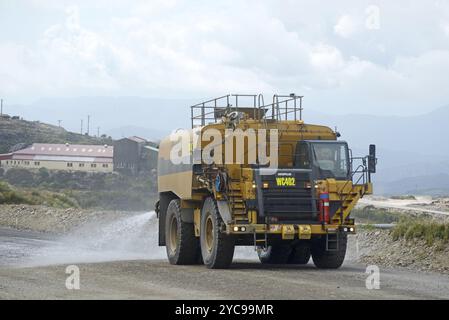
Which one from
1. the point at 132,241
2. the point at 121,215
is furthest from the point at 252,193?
the point at 121,215

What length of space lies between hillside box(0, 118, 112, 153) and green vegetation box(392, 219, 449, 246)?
10312 centimetres

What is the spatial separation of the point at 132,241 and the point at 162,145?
42.9 ft

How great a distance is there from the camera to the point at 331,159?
18.8 m

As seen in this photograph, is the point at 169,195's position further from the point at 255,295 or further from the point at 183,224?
the point at 255,295

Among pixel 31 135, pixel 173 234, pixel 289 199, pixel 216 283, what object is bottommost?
pixel 216 283

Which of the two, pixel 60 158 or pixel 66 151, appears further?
pixel 66 151

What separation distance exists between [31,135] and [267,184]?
12108 cm

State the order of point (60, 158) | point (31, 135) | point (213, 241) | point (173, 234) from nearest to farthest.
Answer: point (213, 241), point (173, 234), point (60, 158), point (31, 135)

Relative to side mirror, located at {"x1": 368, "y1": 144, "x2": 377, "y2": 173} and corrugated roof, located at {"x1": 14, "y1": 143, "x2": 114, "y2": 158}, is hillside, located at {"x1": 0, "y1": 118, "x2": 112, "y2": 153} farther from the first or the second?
side mirror, located at {"x1": 368, "y1": 144, "x2": 377, "y2": 173}

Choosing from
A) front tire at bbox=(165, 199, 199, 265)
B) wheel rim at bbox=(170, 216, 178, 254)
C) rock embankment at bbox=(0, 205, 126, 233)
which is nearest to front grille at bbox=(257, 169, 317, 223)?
front tire at bbox=(165, 199, 199, 265)

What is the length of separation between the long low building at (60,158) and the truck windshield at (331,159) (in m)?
94.0

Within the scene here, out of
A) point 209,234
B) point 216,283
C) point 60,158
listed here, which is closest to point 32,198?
point 209,234

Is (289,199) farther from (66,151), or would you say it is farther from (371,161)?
(66,151)

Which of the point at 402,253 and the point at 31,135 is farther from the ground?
the point at 31,135
